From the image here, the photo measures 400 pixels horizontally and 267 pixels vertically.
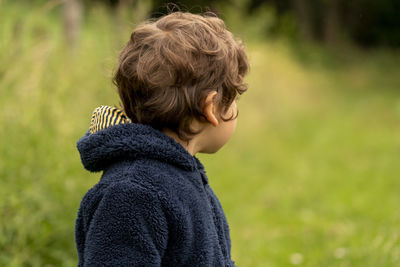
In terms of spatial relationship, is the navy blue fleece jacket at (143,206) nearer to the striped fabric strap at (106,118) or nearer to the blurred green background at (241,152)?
the striped fabric strap at (106,118)

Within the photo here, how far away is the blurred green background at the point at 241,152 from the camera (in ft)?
9.02

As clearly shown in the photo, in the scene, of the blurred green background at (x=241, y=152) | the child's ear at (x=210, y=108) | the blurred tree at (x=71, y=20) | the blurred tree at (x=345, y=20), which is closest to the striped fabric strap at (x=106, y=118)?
the child's ear at (x=210, y=108)

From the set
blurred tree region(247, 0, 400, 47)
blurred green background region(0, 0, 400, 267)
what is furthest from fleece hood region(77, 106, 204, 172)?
blurred tree region(247, 0, 400, 47)

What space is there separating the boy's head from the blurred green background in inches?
24.4

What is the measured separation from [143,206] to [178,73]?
14.7 inches

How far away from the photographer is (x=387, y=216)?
180 inches

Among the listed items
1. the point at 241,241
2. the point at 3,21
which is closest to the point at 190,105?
the point at 3,21

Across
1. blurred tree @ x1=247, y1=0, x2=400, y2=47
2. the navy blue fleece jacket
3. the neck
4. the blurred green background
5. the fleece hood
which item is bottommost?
the navy blue fleece jacket

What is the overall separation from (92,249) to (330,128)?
760 cm

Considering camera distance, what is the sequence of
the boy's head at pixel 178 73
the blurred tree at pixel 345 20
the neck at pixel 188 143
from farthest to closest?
the blurred tree at pixel 345 20 < the neck at pixel 188 143 < the boy's head at pixel 178 73

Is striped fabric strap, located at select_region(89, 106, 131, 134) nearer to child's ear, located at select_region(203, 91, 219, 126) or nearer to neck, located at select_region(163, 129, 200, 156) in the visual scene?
neck, located at select_region(163, 129, 200, 156)

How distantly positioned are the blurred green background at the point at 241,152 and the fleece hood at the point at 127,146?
80 cm

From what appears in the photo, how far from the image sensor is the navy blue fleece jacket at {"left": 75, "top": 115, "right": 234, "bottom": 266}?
136cm

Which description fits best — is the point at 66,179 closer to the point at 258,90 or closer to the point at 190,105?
the point at 190,105
